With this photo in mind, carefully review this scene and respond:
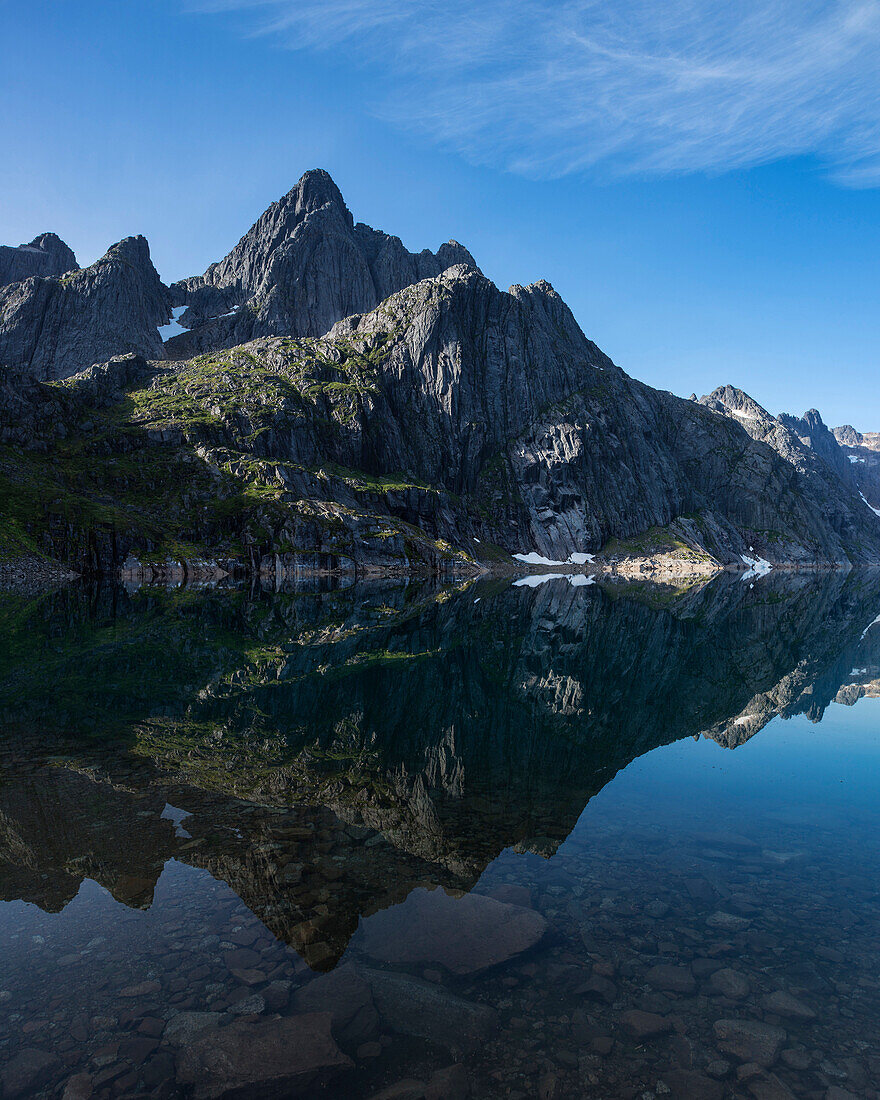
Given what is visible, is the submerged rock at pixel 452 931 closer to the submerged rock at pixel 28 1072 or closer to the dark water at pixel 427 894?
the dark water at pixel 427 894

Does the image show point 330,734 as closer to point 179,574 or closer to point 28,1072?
point 28,1072

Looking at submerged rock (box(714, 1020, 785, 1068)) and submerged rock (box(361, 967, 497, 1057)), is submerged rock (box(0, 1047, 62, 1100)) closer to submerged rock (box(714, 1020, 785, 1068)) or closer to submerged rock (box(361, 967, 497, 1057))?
submerged rock (box(361, 967, 497, 1057))

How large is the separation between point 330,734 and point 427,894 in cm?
1275

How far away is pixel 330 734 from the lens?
25000 millimetres

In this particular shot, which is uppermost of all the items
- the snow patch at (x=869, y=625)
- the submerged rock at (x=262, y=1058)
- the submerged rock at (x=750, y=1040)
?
the snow patch at (x=869, y=625)

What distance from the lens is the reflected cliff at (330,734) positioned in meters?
13.8

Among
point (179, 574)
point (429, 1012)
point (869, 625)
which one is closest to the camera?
point (429, 1012)

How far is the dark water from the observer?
8.65 meters

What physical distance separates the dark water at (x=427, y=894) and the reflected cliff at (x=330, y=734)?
138 mm

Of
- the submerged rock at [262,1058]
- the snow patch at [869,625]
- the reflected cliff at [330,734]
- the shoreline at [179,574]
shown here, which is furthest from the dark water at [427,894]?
the shoreline at [179,574]

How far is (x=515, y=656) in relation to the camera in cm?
4509

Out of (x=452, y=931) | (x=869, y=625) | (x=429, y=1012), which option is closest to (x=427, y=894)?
(x=452, y=931)

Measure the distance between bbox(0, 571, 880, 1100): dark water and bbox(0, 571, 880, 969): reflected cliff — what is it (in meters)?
0.14

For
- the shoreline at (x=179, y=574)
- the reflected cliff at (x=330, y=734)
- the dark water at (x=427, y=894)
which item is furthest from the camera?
the shoreline at (x=179, y=574)
